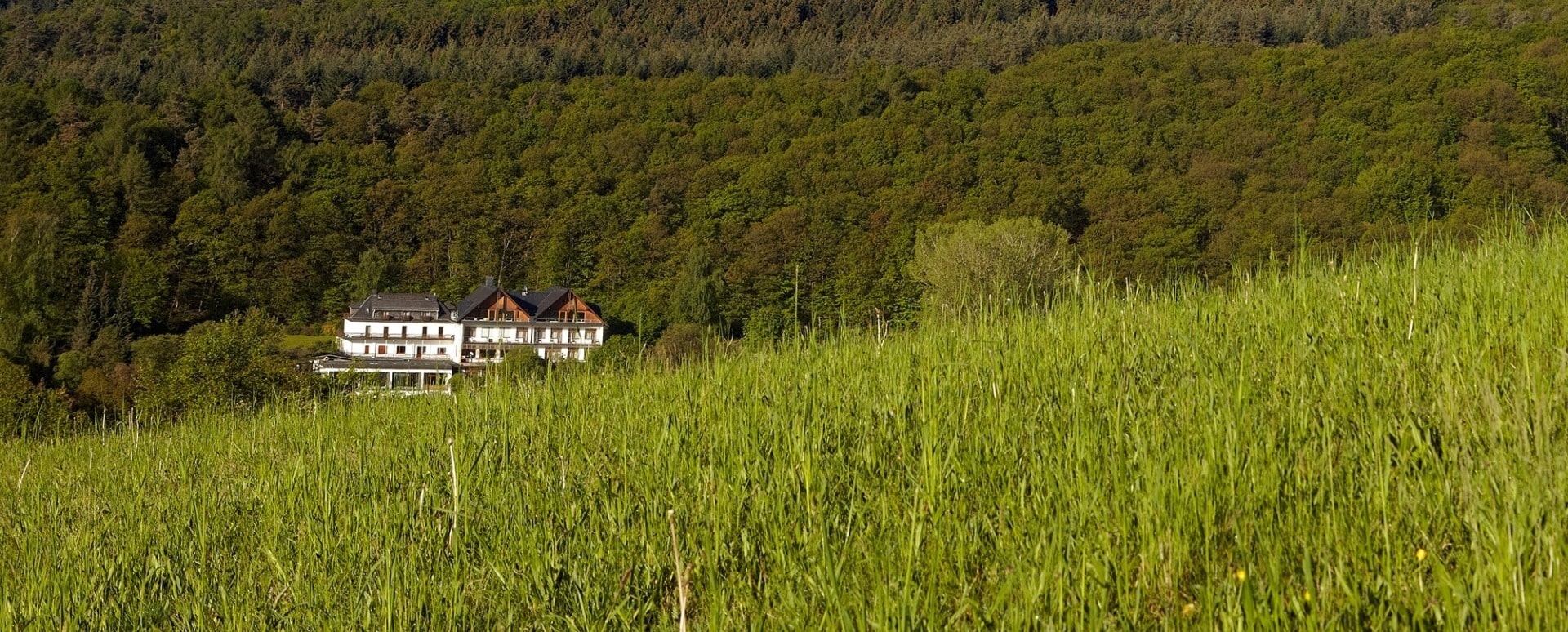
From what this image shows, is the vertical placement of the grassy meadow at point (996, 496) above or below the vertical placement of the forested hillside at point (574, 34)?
below

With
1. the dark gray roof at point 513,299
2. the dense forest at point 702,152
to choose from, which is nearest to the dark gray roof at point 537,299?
the dark gray roof at point 513,299

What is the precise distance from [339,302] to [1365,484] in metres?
87.4

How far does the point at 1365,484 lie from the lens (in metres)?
1.81

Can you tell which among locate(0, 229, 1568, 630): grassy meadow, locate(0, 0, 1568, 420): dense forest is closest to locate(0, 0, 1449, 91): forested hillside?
locate(0, 0, 1568, 420): dense forest

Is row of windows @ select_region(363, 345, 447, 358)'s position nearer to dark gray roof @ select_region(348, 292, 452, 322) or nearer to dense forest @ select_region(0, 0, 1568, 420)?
dark gray roof @ select_region(348, 292, 452, 322)

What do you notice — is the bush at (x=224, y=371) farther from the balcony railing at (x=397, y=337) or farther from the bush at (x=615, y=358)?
the balcony railing at (x=397, y=337)

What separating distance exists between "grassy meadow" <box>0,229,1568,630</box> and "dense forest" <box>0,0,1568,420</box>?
145 ft

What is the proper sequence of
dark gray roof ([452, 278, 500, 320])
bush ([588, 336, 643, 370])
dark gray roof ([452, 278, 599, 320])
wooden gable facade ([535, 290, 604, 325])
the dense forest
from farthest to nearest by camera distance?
the dense forest, dark gray roof ([452, 278, 599, 320]), dark gray roof ([452, 278, 500, 320]), wooden gable facade ([535, 290, 604, 325]), bush ([588, 336, 643, 370])

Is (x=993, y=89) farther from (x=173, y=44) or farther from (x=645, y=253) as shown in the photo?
(x=173, y=44)

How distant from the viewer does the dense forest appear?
232 feet

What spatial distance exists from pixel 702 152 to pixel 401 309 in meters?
50.5

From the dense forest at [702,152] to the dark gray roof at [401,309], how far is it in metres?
12.2

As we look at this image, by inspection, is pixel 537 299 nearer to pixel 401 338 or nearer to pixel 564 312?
pixel 564 312

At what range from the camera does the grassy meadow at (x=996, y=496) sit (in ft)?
5.32
